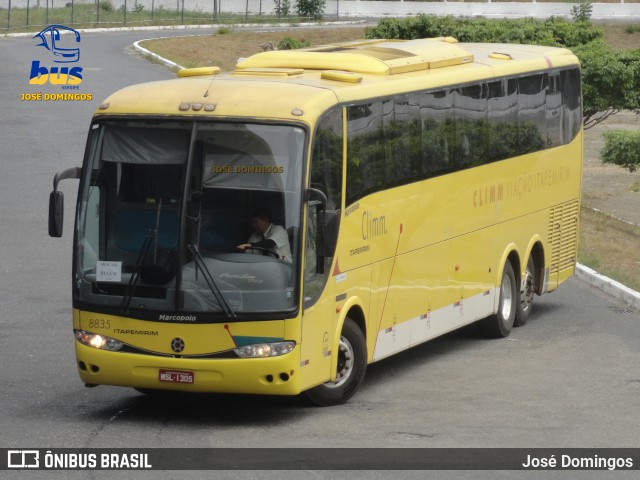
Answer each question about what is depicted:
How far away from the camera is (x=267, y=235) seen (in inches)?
451

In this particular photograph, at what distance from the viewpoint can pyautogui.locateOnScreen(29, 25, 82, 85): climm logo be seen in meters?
42.2

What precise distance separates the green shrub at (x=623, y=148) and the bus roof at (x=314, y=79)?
50.9 feet

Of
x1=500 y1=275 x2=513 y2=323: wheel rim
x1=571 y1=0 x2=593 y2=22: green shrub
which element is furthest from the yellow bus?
x1=571 y1=0 x2=593 y2=22: green shrub

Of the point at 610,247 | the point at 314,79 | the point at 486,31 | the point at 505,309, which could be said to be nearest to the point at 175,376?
the point at 314,79

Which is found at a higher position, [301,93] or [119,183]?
[301,93]

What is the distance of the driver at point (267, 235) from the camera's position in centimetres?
1143

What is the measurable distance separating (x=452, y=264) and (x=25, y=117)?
74.1 ft

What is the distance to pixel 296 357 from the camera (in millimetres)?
11438

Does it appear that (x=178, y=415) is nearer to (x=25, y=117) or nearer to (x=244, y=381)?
(x=244, y=381)

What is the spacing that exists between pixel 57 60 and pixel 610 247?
27.8 m

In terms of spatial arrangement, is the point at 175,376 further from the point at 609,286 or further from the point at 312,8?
the point at 312,8

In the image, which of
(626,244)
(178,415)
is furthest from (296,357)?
(626,244)
